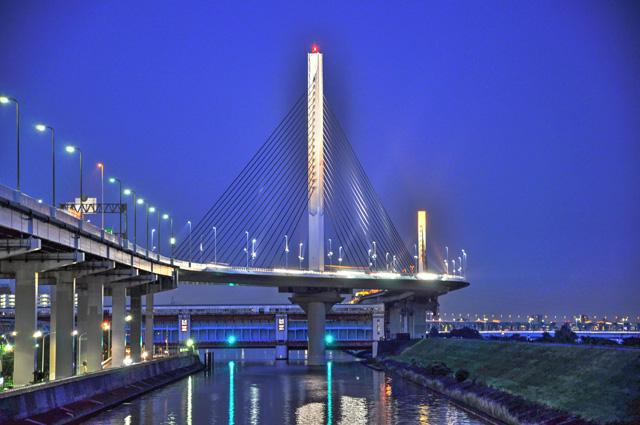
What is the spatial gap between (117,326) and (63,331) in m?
20.7

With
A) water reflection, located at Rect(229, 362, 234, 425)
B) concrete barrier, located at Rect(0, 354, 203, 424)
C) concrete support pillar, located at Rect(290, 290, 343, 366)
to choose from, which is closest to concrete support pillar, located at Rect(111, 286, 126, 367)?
concrete barrier, located at Rect(0, 354, 203, 424)

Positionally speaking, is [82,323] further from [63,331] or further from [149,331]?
[149,331]

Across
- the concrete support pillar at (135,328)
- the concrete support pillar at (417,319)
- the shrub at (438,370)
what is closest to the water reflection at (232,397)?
the concrete support pillar at (135,328)

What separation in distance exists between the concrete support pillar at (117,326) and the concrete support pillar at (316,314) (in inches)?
2071

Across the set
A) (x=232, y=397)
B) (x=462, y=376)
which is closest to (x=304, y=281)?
(x=232, y=397)

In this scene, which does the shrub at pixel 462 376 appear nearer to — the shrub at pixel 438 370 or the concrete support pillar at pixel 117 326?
the shrub at pixel 438 370

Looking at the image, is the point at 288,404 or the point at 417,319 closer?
the point at 288,404

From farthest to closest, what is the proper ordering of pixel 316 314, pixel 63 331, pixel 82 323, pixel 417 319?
pixel 417 319
pixel 316 314
pixel 82 323
pixel 63 331

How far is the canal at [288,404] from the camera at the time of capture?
55.6 meters

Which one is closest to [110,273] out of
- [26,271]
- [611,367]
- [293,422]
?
[26,271]

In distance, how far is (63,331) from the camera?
65.1 m

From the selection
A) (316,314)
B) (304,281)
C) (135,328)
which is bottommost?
(316,314)

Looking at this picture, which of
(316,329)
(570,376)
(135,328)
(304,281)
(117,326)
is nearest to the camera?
(570,376)

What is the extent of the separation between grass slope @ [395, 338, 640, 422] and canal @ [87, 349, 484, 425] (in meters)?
4.41
